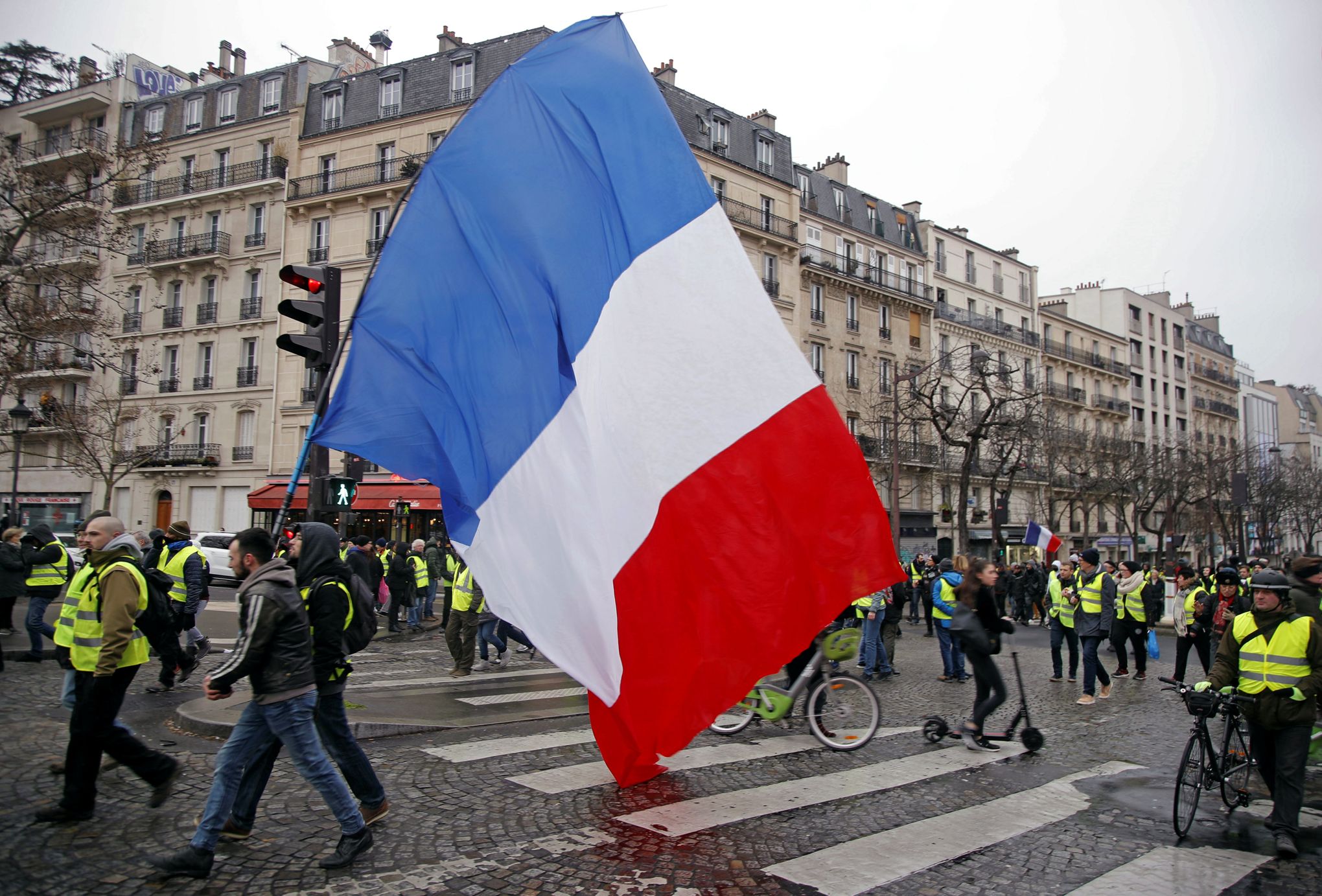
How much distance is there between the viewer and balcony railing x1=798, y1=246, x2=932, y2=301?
1639 inches

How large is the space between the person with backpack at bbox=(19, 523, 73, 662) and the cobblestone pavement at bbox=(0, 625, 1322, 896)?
328 cm

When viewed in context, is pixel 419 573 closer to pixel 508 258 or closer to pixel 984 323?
pixel 508 258

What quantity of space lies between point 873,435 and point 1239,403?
2052 inches

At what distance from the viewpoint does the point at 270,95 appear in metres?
38.6

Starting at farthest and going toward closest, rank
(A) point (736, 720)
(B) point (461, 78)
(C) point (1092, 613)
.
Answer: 1. (B) point (461, 78)
2. (C) point (1092, 613)
3. (A) point (736, 720)

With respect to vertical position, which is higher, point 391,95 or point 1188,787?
point 391,95

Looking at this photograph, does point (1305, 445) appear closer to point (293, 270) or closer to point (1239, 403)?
point (1239, 403)

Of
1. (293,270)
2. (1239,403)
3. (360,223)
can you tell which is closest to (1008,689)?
(293,270)

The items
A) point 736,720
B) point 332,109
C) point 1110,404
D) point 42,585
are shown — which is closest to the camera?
point 736,720

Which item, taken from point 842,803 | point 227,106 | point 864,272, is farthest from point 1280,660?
point 227,106

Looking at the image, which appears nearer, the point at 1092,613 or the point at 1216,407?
the point at 1092,613

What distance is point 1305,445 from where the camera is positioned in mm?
84688

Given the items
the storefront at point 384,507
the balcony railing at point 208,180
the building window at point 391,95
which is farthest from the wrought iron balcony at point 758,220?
the balcony railing at point 208,180

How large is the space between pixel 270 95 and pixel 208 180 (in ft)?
14.5
